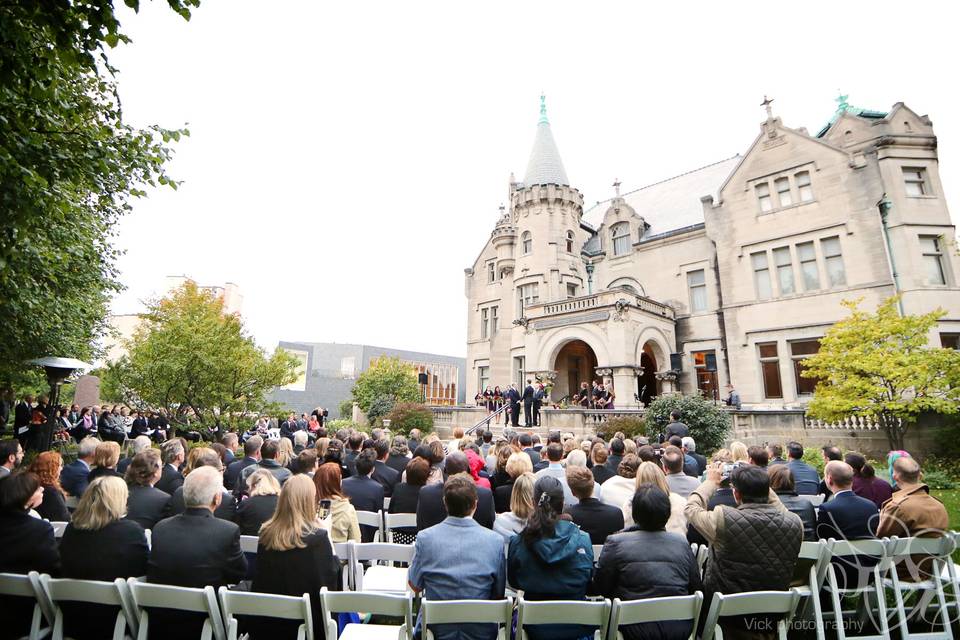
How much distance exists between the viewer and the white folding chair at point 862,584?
3.76 metres

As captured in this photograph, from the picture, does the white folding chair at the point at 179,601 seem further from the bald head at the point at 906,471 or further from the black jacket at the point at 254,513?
the bald head at the point at 906,471

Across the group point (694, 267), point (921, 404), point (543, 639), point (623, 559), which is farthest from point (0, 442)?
point (694, 267)

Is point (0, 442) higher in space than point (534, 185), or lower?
Result: lower

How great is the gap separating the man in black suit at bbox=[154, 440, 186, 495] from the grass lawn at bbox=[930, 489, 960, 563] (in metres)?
9.83

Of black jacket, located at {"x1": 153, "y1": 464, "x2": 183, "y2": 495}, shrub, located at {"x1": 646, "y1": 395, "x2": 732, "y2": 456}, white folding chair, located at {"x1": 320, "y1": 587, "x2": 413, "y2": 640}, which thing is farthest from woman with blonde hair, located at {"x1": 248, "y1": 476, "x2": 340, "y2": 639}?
shrub, located at {"x1": 646, "y1": 395, "x2": 732, "y2": 456}

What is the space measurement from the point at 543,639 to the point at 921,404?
15.5 metres

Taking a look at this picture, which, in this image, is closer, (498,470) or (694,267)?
(498,470)

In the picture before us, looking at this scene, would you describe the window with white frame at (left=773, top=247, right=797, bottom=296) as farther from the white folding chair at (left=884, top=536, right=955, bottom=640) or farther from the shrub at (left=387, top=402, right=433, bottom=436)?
the white folding chair at (left=884, top=536, right=955, bottom=640)

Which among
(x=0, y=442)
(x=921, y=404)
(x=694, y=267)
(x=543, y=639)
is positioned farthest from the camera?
(x=694, y=267)

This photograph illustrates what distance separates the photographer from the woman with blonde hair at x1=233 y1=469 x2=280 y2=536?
168 inches

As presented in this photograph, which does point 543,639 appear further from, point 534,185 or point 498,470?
point 534,185

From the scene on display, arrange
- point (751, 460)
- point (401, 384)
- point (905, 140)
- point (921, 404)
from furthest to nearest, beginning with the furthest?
point (401, 384) → point (905, 140) → point (921, 404) → point (751, 460)

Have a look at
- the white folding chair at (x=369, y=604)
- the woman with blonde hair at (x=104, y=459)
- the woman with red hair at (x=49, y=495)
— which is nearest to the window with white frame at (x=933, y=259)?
the white folding chair at (x=369, y=604)

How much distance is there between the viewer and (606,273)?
90.4ft
